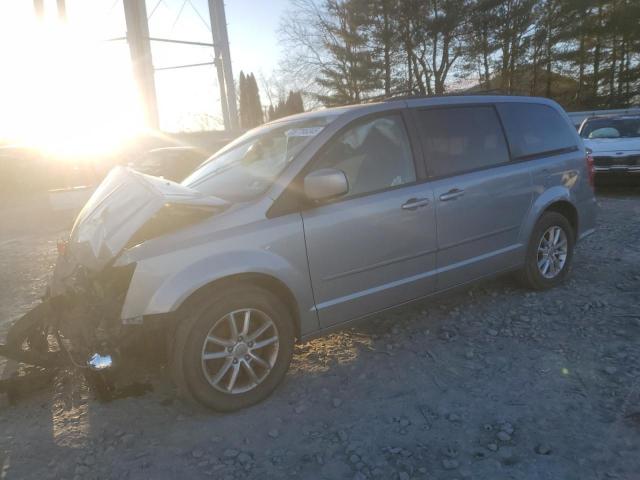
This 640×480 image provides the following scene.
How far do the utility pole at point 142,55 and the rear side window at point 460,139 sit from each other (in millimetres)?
18489

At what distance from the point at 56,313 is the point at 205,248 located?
108 centimetres

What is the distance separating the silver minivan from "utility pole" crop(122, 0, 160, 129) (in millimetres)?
17924

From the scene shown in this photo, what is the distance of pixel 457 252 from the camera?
3.66 metres

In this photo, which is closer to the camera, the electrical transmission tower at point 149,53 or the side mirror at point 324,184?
the side mirror at point 324,184

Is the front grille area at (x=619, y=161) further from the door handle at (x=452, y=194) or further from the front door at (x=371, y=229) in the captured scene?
the front door at (x=371, y=229)

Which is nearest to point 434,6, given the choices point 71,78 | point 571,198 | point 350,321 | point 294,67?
point 294,67

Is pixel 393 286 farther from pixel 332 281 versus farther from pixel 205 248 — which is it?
pixel 205 248

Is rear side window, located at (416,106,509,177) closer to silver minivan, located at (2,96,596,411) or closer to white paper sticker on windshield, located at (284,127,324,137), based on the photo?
silver minivan, located at (2,96,596,411)

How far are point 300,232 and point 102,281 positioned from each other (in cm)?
117

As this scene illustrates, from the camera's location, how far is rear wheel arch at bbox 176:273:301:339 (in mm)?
2689

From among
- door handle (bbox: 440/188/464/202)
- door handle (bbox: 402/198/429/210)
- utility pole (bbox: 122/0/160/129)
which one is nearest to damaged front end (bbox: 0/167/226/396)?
door handle (bbox: 402/198/429/210)

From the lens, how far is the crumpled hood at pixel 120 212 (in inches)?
108

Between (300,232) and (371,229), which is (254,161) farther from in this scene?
(371,229)

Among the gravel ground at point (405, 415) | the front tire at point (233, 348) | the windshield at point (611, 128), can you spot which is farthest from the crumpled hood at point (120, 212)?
the windshield at point (611, 128)
